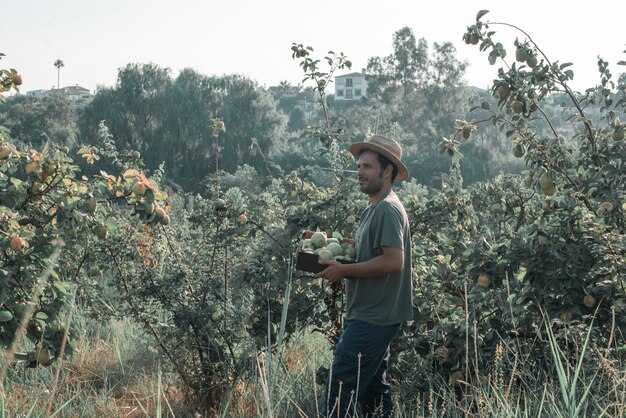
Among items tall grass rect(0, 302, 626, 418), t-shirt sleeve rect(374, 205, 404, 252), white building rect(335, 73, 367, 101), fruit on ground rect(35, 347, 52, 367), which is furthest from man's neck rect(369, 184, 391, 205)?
white building rect(335, 73, 367, 101)

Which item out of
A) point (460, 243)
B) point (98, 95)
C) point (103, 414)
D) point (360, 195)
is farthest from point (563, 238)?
point (98, 95)

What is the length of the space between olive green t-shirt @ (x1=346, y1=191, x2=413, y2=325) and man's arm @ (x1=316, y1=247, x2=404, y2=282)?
0.05m

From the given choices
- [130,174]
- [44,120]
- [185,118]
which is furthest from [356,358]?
[44,120]

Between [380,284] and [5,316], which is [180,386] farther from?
[5,316]

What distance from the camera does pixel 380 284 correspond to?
3619 millimetres

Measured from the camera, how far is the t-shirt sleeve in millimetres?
3490

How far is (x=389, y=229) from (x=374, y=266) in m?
0.18

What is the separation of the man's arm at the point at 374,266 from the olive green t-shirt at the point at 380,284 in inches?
1.8

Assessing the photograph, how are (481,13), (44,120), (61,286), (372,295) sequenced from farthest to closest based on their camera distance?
(44,120), (481,13), (372,295), (61,286)

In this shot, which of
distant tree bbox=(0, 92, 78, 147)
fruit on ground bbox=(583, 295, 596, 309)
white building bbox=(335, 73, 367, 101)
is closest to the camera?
fruit on ground bbox=(583, 295, 596, 309)

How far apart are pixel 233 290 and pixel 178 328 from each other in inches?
16.0

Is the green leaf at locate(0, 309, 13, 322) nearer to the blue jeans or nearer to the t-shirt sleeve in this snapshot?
the blue jeans

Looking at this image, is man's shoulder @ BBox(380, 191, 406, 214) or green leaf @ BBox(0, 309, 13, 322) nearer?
green leaf @ BBox(0, 309, 13, 322)

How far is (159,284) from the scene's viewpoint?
467cm
